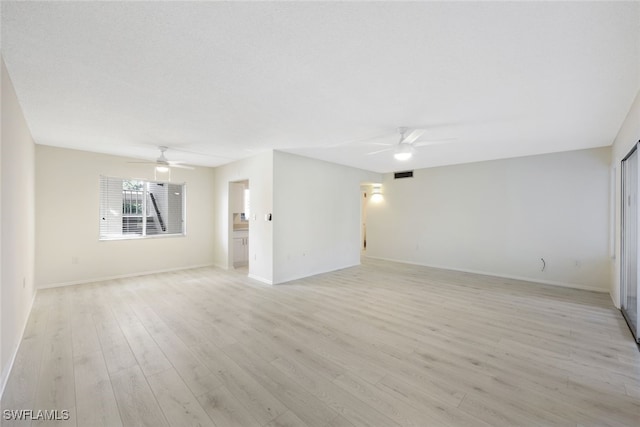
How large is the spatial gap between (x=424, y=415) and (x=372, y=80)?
8.61ft

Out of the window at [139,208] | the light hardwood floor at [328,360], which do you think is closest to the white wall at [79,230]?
the window at [139,208]

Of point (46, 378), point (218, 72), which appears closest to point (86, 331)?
point (46, 378)

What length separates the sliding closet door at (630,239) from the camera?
122 inches

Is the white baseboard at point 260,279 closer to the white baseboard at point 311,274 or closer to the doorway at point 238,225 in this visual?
the white baseboard at point 311,274

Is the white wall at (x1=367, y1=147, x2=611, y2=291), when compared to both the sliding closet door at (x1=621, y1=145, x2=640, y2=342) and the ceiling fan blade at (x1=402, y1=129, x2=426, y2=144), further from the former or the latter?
the ceiling fan blade at (x1=402, y1=129, x2=426, y2=144)

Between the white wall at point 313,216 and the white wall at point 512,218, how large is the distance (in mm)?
1547

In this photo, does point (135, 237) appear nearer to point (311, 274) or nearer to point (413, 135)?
point (311, 274)

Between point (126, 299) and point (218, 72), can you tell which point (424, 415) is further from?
point (126, 299)

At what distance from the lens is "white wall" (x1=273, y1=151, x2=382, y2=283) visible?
5.06 meters

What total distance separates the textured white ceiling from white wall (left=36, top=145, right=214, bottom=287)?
1.23m

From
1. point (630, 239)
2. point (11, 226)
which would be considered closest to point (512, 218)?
point (630, 239)

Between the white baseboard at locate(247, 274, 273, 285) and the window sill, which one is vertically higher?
the window sill

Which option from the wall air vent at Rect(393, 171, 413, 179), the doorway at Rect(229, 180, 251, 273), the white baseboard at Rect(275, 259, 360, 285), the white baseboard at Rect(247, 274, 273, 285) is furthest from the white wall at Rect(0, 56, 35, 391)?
the wall air vent at Rect(393, 171, 413, 179)

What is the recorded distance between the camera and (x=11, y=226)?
98.7 inches
